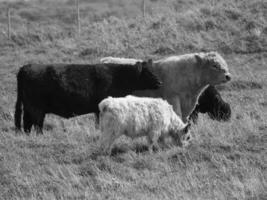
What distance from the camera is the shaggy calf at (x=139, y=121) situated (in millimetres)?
10352

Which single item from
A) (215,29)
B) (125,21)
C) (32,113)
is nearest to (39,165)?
(32,113)

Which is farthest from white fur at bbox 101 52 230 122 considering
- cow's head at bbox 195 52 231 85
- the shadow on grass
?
the shadow on grass

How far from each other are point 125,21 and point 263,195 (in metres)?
16.9

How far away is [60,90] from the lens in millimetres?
12836

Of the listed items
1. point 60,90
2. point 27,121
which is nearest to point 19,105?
point 27,121

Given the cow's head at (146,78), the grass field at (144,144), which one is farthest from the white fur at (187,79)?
the grass field at (144,144)

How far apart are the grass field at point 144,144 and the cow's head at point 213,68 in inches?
31.4

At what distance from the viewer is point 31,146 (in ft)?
36.9

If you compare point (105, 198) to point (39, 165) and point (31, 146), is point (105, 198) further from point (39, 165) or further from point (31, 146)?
point (31, 146)

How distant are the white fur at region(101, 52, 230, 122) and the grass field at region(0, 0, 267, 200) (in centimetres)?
53

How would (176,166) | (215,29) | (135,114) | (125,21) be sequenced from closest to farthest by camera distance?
(176,166)
(135,114)
(215,29)
(125,21)

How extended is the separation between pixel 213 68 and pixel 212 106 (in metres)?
1.53

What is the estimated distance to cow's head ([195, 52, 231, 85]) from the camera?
517 inches

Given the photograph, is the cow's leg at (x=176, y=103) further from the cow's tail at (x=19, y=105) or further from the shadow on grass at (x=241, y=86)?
the shadow on grass at (x=241, y=86)
